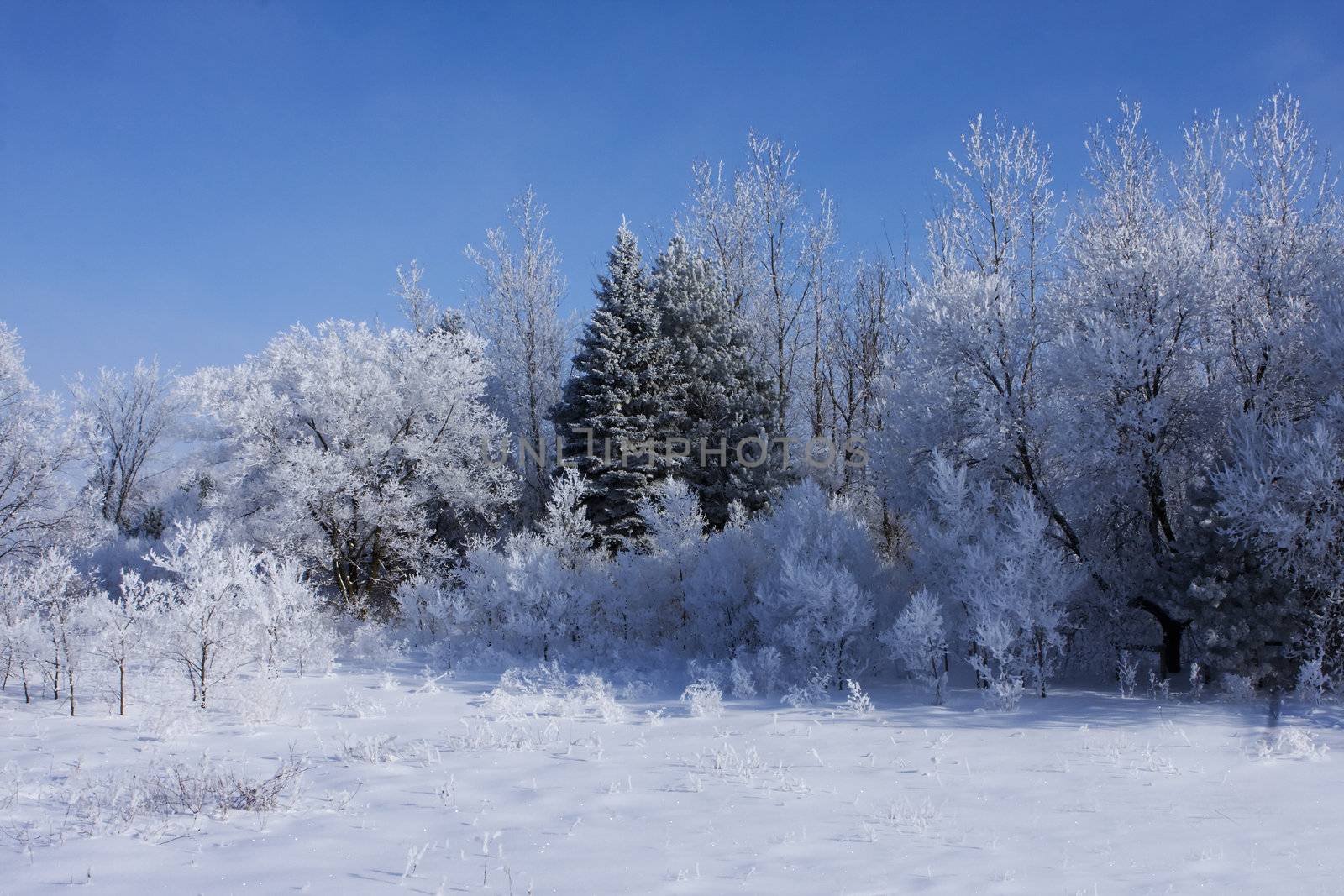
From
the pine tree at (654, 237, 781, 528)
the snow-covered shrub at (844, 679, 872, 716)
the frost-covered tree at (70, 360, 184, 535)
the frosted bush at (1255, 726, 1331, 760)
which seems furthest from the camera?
the frost-covered tree at (70, 360, 184, 535)

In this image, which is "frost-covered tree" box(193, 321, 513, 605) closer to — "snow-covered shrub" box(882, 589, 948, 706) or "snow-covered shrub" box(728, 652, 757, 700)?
"snow-covered shrub" box(728, 652, 757, 700)

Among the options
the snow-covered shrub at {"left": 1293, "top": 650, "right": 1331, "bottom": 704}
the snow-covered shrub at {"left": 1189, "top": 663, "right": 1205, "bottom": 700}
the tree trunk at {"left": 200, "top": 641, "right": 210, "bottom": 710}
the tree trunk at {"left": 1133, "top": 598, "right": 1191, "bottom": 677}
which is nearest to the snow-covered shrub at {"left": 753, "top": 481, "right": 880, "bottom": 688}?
the tree trunk at {"left": 1133, "top": 598, "right": 1191, "bottom": 677}

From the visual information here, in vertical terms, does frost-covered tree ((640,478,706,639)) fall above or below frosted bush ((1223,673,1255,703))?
above

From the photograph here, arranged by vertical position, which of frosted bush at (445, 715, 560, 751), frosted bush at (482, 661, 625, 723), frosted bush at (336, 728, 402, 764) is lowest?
frosted bush at (482, 661, 625, 723)

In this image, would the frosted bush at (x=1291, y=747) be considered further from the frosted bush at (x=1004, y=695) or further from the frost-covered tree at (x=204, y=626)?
the frost-covered tree at (x=204, y=626)

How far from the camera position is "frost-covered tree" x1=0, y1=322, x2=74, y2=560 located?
1694cm

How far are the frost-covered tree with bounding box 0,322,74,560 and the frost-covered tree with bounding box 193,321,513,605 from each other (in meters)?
2.94

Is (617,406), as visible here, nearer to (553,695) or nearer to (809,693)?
(553,695)

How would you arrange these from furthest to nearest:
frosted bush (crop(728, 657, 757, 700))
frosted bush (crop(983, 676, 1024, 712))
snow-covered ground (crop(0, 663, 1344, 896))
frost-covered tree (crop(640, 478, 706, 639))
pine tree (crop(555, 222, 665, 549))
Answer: pine tree (crop(555, 222, 665, 549)) < frost-covered tree (crop(640, 478, 706, 639)) < frosted bush (crop(728, 657, 757, 700)) < frosted bush (crop(983, 676, 1024, 712)) < snow-covered ground (crop(0, 663, 1344, 896))

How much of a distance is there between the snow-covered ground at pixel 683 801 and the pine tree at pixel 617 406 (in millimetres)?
11070

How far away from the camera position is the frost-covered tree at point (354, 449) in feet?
60.3

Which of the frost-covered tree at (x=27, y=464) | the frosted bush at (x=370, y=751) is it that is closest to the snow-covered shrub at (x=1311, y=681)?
the frosted bush at (x=370, y=751)

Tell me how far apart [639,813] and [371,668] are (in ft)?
27.1

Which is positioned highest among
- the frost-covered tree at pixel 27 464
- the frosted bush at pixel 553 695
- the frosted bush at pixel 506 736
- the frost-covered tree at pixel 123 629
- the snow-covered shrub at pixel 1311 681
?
the frost-covered tree at pixel 27 464
